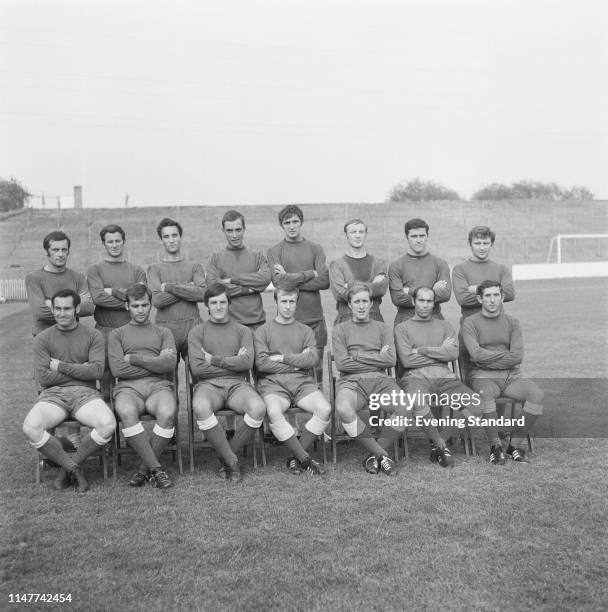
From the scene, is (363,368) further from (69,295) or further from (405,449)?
(69,295)

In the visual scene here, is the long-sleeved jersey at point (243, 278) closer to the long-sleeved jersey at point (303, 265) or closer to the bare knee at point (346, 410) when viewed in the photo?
the long-sleeved jersey at point (303, 265)

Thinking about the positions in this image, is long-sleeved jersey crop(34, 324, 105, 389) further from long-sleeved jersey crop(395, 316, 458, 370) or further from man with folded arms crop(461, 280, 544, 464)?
man with folded arms crop(461, 280, 544, 464)

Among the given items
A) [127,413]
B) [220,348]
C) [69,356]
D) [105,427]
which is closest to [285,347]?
[220,348]

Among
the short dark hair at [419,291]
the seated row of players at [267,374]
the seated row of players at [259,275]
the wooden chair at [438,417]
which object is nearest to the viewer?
the seated row of players at [267,374]

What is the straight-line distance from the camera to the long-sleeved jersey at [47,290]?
5.71 metres

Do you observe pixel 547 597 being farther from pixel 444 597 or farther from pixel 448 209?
pixel 448 209

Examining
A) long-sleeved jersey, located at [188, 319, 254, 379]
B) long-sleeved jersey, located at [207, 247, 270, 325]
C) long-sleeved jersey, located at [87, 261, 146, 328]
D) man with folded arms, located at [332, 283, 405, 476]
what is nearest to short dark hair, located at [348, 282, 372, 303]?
man with folded arms, located at [332, 283, 405, 476]

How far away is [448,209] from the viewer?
50281 mm

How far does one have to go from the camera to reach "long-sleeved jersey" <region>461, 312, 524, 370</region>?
5.72 m

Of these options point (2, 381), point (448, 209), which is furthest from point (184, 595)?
point (448, 209)

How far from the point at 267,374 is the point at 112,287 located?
55.4 inches

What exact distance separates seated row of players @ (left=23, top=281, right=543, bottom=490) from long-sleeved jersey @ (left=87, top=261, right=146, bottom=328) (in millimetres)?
163

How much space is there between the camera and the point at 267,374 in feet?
18.6

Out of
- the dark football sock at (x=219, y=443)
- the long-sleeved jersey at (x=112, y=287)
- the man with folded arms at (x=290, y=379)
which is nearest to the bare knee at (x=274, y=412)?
the man with folded arms at (x=290, y=379)
